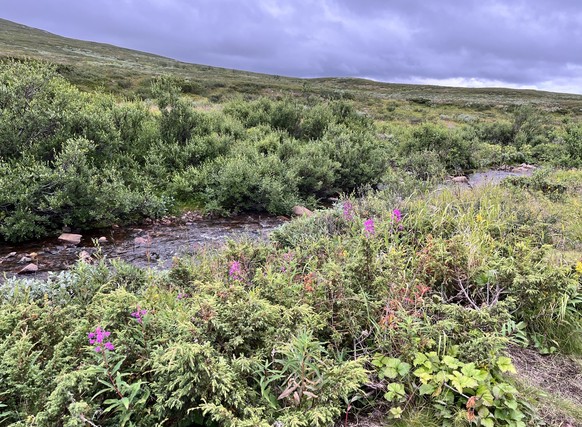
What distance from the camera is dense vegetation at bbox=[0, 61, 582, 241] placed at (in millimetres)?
8062

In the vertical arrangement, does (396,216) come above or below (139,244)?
above

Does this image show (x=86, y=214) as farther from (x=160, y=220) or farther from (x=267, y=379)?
(x=267, y=379)

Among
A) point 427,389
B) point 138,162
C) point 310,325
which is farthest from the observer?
point 138,162

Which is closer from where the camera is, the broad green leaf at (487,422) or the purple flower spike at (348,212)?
the broad green leaf at (487,422)

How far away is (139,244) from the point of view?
7812 millimetres

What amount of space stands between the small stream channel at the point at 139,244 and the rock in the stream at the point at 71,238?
→ 0.09 meters

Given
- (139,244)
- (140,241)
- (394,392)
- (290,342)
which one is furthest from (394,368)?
(140,241)

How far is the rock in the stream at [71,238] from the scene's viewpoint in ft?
25.6

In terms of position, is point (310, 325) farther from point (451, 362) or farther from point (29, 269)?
point (29, 269)

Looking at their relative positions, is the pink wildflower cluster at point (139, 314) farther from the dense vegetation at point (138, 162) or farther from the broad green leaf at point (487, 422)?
the dense vegetation at point (138, 162)

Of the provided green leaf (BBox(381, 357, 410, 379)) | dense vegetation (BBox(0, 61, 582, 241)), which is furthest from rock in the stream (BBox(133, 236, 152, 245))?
green leaf (BBox(381, 357, 410, 379))

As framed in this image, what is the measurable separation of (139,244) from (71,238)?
4.87ft

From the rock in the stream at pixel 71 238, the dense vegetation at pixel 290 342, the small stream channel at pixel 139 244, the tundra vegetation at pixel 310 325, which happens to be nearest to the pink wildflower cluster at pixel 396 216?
the tundra vegetation at pixel 310 325

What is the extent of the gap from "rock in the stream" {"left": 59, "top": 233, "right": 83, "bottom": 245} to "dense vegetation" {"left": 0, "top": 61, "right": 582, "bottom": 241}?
1.24ft
